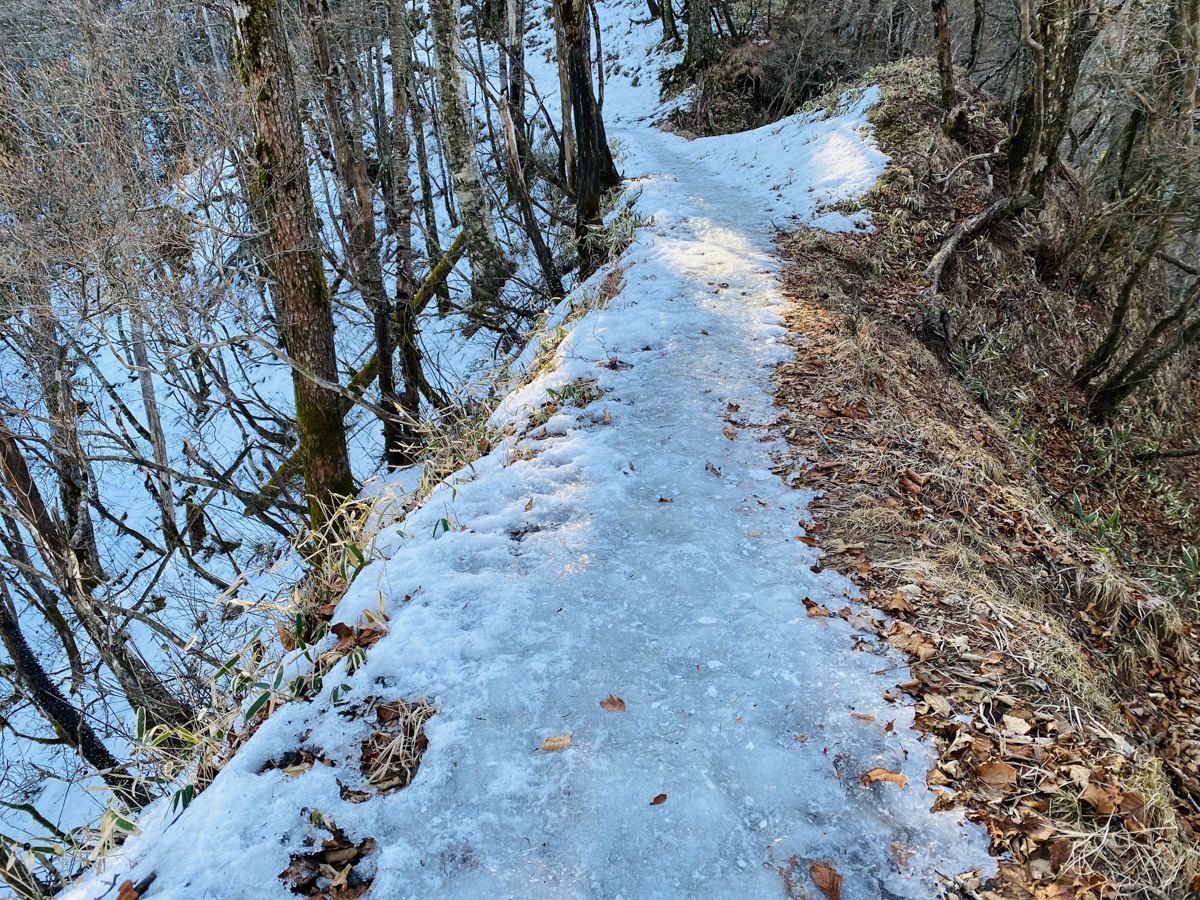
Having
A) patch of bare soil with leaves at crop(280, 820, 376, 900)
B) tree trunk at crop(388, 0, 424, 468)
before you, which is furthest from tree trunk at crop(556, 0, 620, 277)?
patch of bare soil with leaves at crop(280, 820, 376, 900)

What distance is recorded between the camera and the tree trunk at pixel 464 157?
8.83 meters

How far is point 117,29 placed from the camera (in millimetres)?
9055

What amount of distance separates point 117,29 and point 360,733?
11509 millimetres

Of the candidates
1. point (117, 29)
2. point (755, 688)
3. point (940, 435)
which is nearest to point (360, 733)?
point (755, 688)

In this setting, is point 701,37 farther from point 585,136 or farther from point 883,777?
point 883,777

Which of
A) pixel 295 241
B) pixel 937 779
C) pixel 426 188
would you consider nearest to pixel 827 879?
pixel 937 779

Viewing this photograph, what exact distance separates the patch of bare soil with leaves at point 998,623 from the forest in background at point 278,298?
1978mm

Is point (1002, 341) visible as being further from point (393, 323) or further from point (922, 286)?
point (393, 323)

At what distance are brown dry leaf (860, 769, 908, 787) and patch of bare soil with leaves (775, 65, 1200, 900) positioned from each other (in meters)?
0.09

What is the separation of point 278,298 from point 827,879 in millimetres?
8506

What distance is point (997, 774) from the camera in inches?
76.9

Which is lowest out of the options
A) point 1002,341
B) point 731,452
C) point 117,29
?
point 1002,341

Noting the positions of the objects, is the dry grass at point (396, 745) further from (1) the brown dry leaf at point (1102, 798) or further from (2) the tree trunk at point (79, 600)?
(2) the tree trunk at point (79, 600)

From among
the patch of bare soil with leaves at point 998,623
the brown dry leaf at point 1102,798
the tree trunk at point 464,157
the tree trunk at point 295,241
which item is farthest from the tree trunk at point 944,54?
the brown dry leaf at point 1102,798
